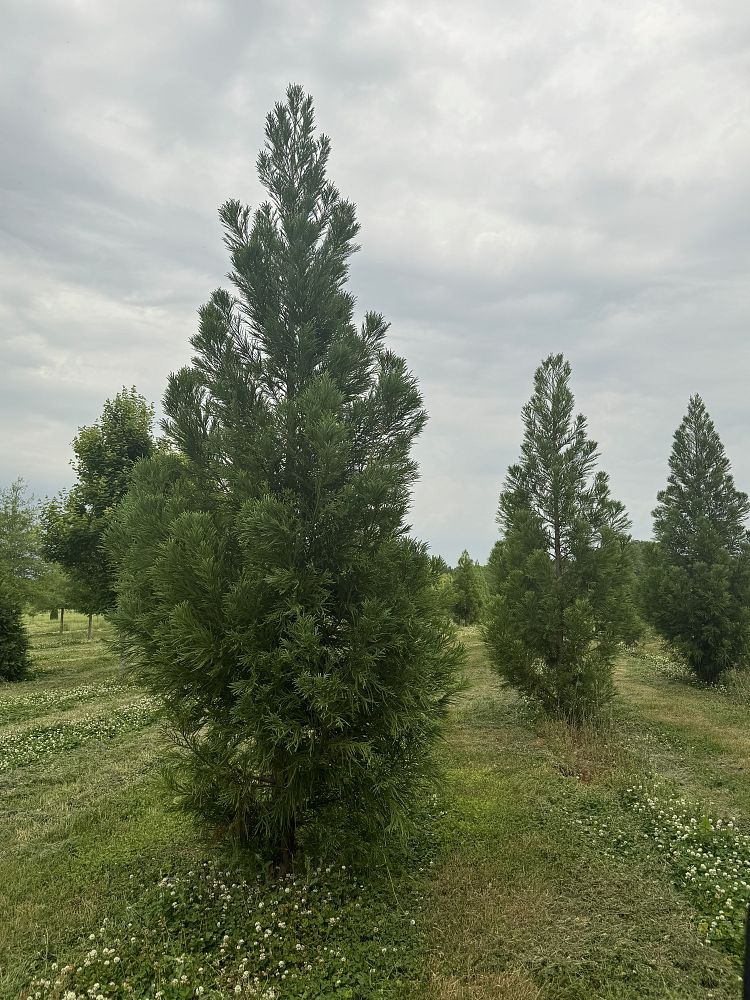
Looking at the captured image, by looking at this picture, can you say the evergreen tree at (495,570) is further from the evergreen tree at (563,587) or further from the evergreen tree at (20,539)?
the evergreen tree at (20,539)

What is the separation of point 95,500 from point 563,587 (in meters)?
16.0

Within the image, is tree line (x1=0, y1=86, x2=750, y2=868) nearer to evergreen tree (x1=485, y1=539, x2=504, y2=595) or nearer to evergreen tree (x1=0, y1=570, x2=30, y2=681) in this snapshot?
evergreen tree (x1=485, y1=539, x2=504, y2=595)

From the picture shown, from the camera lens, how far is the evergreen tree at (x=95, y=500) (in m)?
18.9

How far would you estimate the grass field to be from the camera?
4945 millimetres

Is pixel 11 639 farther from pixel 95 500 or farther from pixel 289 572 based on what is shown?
pixel 289 572

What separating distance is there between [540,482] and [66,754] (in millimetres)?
12458

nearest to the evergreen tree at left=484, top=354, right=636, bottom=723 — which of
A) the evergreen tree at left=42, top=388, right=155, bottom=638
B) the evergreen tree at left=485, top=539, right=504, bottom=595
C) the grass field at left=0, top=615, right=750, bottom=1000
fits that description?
the evergreen tree at left=485, top=539, right=504, bottom=595

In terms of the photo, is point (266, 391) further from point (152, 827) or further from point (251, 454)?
point (152, 827)

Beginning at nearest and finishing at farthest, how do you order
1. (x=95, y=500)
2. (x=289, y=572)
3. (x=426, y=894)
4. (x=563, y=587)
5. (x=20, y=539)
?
(x=289, y=572) < (x=426, y=894) < (x=563, y=587) < (x=95, y=500) < (x=20, y=539)

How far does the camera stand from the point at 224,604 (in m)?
5.71

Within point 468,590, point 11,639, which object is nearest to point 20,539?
point 11,639

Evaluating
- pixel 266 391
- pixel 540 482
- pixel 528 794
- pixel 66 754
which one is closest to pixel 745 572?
pixel 540 482

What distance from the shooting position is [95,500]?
19562 mm

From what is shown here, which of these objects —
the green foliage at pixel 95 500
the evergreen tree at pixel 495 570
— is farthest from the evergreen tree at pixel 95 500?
the evergreen tree at pixel 495 570
